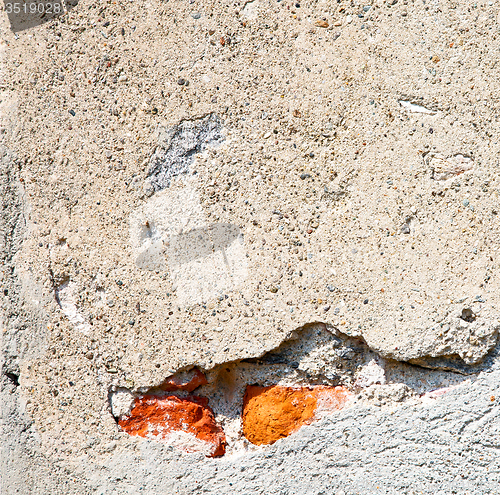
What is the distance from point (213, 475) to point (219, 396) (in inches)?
7.5

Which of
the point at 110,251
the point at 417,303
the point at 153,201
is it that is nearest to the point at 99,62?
the point at 153,201

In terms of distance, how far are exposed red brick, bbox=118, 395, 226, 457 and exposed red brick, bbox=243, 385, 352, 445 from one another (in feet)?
0.37

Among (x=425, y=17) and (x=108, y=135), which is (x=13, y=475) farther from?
(x=425, y=17)

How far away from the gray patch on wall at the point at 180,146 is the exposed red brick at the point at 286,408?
0.61 meters

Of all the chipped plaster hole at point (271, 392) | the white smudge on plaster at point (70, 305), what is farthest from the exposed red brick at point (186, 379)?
the white smudge on plaster at point (70, 305)

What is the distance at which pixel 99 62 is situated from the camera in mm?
1305

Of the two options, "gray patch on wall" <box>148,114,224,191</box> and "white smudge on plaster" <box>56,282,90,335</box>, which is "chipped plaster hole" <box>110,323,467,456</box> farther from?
"gray patch on wall" <box>148,114,224,191</box>

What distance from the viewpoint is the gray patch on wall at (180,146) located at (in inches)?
48.1

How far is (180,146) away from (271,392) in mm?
680

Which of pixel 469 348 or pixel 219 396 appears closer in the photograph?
pixel 469 348

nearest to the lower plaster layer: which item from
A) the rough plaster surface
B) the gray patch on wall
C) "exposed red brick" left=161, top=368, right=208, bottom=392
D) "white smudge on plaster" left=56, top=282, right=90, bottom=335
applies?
the rough plaster surface

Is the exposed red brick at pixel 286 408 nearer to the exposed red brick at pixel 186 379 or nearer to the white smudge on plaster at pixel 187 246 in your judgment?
the exposed red brick at pixel 186 379

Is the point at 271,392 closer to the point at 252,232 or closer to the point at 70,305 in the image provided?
the point at 252,232

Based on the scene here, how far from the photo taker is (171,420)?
1233mm
